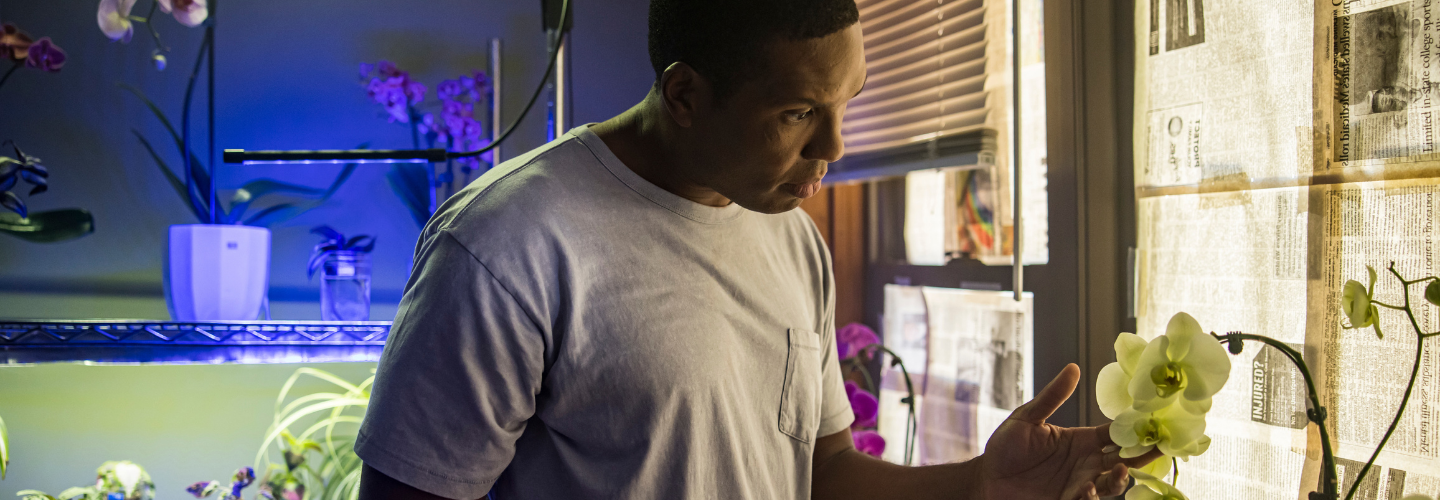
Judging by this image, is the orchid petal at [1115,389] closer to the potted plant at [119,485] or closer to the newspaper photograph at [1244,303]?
the newspaper photograph at [1244,303]

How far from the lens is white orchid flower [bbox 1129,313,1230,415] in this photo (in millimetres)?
440

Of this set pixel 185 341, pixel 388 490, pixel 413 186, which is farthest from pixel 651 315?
pixel 413 186

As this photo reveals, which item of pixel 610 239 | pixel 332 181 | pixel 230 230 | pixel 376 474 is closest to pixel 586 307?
pixel 610 239

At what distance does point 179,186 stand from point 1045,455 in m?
1.85

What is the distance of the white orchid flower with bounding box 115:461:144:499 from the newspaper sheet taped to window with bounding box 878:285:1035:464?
61.6 inches

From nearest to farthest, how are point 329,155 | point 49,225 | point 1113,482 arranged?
point 1113,482
point 329,155
point 49,225

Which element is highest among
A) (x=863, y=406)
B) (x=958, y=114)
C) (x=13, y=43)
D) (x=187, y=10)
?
(x=187, y=10)

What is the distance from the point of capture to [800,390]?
35.0 inches

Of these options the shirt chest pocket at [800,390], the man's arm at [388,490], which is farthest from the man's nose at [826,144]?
the man's arm at [388,490]

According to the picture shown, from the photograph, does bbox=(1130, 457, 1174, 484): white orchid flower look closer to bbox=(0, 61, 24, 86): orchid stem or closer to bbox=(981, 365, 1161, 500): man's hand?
bbox=(981, 365, 1161, 500): man's hand

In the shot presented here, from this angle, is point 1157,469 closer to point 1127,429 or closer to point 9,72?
point 1127,429

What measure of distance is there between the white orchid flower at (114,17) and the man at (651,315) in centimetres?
130

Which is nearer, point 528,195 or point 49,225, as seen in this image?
point 528,195

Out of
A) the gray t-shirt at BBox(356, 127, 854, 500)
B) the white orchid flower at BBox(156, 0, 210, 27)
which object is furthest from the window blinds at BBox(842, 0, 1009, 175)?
the white orchid flower at BBox(156, 0, 210, 27)
